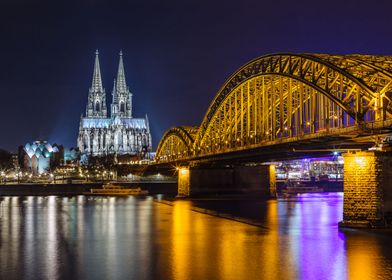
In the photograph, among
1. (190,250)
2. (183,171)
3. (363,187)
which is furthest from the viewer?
(183,171)

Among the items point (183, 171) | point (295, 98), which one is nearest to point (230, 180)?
point (183, 171)

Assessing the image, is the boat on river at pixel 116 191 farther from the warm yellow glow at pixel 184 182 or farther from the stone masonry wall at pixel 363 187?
the stone masonry wall at pixel 363 187

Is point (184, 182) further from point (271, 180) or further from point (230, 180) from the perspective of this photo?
point (271, 180)

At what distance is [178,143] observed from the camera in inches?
5325

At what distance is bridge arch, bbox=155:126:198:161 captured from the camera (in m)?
116

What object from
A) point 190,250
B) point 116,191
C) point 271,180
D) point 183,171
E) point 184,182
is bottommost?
point 190,250

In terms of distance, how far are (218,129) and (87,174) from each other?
109 meters

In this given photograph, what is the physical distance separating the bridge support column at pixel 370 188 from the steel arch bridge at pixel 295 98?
2460mm

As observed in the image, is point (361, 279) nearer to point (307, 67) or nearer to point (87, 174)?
point (307, 67)

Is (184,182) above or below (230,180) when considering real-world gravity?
below

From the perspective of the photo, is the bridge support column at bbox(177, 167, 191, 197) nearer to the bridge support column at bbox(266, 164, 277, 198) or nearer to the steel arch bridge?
the steel arch bridge

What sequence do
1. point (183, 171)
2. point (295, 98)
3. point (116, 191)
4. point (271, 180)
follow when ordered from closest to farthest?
point (295, 98), point (271, 180), point (183, 171), point (116, 191)

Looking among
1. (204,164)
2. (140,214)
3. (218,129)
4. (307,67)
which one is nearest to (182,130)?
(204,164)

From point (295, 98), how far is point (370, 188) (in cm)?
3086
